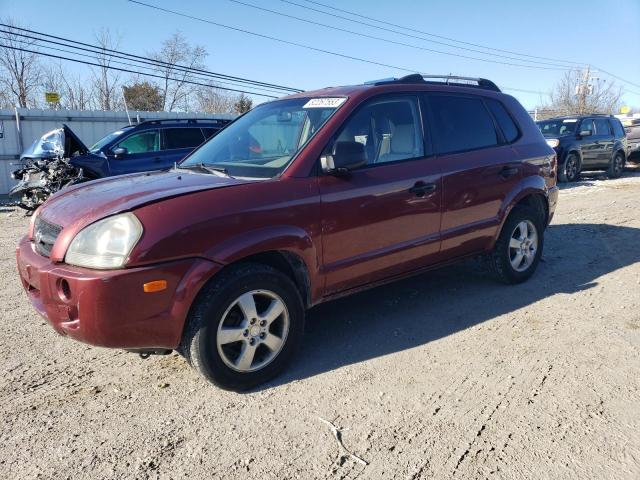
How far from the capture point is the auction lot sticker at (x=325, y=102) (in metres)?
3.73

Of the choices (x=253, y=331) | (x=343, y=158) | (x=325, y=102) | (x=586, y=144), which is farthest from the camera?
(x=586, y=144)

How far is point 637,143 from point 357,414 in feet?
66.6

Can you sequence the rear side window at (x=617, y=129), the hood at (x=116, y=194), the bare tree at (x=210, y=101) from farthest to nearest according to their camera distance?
1. the bare tree at (x=210, y=101)
2. the rear side window at (x=617, y=129)
3. the hood at (x=116, y=194)

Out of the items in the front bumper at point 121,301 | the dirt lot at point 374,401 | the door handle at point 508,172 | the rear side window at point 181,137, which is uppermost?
the rear side window at point 181,137

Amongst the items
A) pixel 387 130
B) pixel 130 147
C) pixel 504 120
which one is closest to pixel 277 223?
pixel 387 130

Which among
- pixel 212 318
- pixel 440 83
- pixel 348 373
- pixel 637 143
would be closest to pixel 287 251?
pixel 212 318

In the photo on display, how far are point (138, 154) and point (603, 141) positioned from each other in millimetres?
12923

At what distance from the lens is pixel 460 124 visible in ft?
14.7

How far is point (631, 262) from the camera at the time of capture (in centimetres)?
577

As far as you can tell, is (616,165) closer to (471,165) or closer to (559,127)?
(559,127)

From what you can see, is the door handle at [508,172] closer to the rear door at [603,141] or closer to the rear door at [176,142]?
the rear door at [176,142]

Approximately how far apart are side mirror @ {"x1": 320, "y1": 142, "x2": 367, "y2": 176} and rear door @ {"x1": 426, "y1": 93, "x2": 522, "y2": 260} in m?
1.03

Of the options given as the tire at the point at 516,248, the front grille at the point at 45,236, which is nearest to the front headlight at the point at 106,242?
the front grille at the point at 45,236

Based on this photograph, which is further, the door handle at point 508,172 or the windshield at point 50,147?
the windshield at point 50,147
